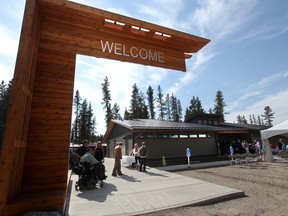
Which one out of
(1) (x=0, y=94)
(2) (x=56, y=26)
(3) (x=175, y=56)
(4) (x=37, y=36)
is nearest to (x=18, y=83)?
(4) (x=37, y=36)

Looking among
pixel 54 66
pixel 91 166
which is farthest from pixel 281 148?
pixel 54 66

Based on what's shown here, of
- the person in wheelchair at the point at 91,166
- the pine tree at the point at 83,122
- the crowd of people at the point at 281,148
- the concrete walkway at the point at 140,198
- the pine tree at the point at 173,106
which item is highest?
the pine tree at the point at 173,106

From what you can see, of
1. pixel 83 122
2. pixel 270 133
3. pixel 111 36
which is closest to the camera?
pixel 111 36

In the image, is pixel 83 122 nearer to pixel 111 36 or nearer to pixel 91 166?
pixel 91 166

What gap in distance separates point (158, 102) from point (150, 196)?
5385cm

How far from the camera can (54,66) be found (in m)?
5.10

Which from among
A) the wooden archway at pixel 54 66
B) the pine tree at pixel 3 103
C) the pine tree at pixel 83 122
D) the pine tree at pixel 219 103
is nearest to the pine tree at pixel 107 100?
the pine tree at pixel 83 122

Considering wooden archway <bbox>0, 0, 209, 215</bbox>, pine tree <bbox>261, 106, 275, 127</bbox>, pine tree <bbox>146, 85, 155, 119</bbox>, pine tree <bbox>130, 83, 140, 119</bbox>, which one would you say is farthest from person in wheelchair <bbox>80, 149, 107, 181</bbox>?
pine tree <bbox>261, 106, 275, 127</bbox>

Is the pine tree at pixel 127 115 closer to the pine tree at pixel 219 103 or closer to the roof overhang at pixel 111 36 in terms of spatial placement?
the pine tree at pixel 219 103

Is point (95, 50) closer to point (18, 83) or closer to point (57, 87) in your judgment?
point (57, 87)

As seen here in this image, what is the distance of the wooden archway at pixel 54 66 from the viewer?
3.85 metres

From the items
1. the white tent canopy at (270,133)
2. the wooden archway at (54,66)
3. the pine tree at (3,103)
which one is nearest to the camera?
the wooden archway at (54,66)

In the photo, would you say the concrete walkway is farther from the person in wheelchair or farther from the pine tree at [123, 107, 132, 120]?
the pine tree at [123, 107, 132, 120]

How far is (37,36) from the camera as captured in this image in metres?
4.43
